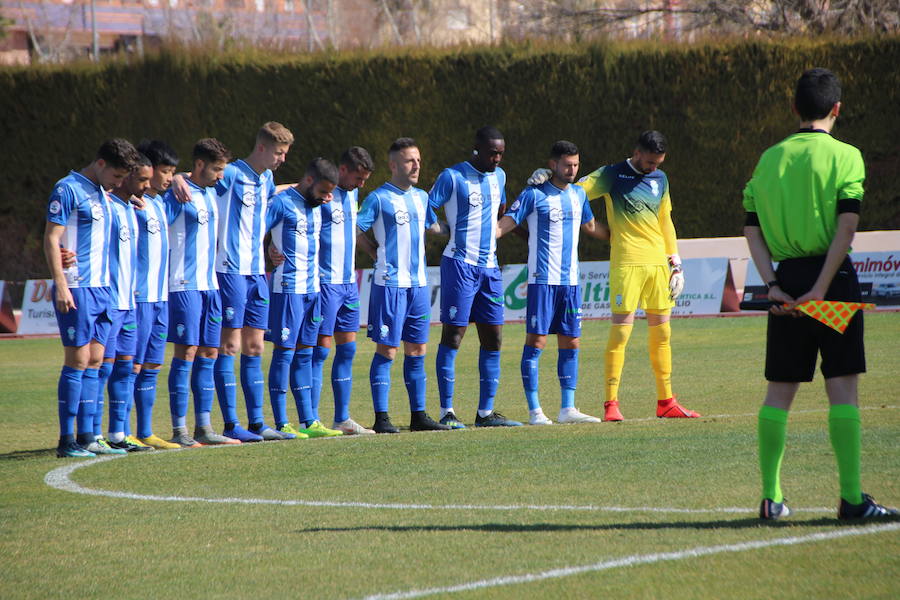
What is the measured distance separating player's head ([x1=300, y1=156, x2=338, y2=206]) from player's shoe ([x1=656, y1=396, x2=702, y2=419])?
131 inches

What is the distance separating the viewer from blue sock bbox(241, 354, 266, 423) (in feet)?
33.1

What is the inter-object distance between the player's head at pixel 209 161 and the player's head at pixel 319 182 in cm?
73

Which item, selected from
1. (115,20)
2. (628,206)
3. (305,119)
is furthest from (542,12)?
(115,20)

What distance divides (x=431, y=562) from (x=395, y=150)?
220 inches

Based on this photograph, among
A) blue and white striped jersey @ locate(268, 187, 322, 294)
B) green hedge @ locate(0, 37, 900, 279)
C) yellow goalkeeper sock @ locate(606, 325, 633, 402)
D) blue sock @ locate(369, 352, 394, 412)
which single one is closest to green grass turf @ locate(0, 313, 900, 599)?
yellow goalkeeper sock @ locate(606, 325, 633, 402)

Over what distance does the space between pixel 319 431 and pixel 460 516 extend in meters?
3.98

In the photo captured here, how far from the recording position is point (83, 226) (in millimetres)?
9047

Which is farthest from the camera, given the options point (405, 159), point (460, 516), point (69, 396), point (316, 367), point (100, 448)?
point (316, 367)

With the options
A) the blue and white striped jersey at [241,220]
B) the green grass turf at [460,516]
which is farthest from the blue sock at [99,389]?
the blue and white striped jersey at [241,220]

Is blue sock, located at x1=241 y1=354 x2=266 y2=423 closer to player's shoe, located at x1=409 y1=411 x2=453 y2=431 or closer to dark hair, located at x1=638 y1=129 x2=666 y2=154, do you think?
player's shoe, located at x1=409 y1=411 x2=453 y2=431

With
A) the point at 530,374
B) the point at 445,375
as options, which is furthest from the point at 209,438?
the point at 530,374

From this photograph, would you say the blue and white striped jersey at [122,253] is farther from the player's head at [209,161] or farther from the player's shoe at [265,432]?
the player's shoe at [265,432]

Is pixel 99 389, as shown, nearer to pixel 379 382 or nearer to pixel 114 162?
pixel 114 162

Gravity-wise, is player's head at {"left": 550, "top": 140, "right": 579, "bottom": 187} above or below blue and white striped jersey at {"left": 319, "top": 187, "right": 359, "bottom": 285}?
above
